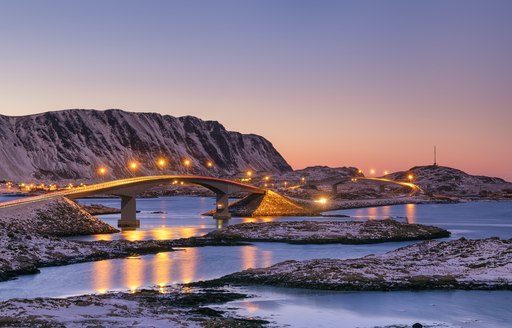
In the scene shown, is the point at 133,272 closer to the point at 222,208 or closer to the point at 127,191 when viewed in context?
the point at 127,191

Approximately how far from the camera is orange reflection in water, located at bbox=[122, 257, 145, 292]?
1601 inches

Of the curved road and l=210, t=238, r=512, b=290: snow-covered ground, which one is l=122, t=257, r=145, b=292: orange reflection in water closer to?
l=210, t=238, r=512, b=290: snow-covered ground

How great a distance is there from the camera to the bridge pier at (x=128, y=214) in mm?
98375

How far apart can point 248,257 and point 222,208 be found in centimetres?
7368

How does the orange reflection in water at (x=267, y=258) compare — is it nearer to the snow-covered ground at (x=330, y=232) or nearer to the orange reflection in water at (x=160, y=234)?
the snow-covered ground at (x=330, y=232)

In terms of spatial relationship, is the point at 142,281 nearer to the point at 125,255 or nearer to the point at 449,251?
the point at 125,255

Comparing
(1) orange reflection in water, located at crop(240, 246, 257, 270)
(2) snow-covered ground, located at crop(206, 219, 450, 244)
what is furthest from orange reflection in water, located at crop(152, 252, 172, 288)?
(2) snow-covered ground, located at crop(206, 219, 450, 244)

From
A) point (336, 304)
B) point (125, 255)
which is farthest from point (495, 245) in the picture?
point (125, 255)

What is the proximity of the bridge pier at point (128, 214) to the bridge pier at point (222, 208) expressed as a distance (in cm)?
3075

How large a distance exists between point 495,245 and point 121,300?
29.7 m

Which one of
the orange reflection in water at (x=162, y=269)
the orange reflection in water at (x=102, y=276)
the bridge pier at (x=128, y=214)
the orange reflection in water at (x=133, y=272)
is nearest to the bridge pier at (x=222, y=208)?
the bridge pier at (x=128, y=214)

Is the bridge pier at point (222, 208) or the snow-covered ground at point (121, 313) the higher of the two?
the bridge pier at point (222, 208)

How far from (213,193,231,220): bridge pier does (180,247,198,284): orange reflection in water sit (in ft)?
219

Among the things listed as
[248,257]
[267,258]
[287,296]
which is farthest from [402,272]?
[248,257]
